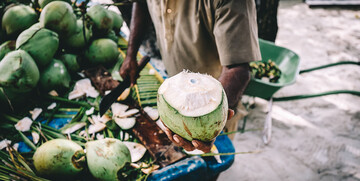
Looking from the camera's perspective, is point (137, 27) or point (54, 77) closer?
point (54, 77)

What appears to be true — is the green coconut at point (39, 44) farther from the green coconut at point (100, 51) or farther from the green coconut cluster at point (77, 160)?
the green coconut cluster at point (77, 160)

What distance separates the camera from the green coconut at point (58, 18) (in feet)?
5.36

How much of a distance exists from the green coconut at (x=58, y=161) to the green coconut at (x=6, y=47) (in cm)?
82

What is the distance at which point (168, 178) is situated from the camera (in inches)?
50.0

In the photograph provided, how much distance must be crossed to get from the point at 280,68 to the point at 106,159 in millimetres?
2572

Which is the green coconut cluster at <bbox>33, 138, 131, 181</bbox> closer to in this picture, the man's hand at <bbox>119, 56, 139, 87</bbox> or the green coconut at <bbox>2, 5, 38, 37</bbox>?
the man's hand at <bbox>119, 56, 139, 87</bbox>

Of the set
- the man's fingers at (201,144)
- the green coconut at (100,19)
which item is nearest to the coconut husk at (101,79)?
the green coconut at (100,19)

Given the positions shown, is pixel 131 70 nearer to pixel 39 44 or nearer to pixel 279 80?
pixel 39 44

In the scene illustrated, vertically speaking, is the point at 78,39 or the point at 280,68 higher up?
the point at 78,39

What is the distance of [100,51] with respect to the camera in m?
1.93

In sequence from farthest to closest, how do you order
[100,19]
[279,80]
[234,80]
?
[279,80], [100,19], [234,80]

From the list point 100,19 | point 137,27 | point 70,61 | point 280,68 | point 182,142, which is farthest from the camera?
point 280,68

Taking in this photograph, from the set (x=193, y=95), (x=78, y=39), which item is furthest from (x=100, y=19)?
(x=193, y=95)

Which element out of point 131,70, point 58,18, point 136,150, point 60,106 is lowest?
point 136,150
